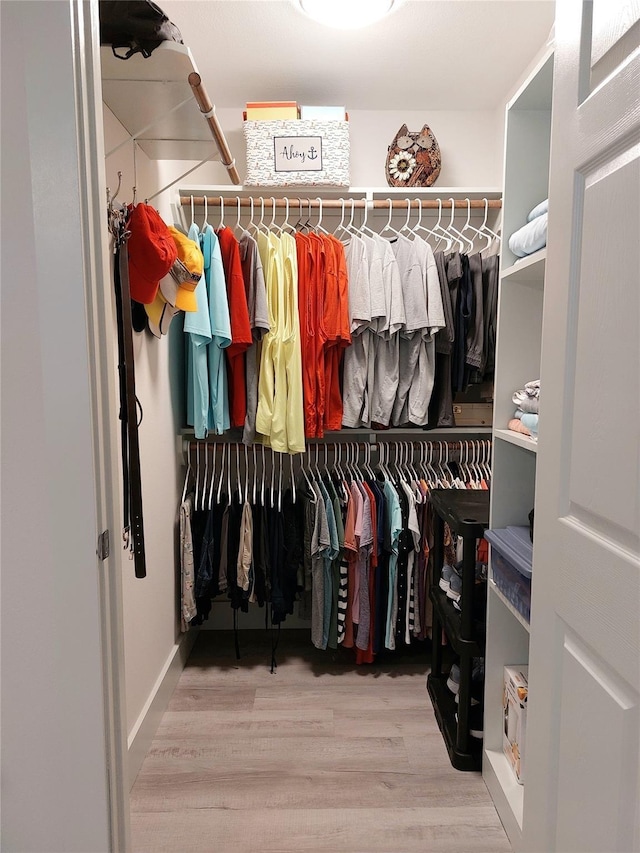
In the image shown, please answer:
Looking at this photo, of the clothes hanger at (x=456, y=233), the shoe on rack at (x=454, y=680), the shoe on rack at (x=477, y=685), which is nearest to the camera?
the shoe on rack at (x=477, y=685)

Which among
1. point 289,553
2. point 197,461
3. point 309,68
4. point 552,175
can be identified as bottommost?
point 289,553

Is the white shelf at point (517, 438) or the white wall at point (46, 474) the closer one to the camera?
the white wall at point (46, 474)

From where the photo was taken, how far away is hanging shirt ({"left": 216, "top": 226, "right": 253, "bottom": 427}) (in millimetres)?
2205

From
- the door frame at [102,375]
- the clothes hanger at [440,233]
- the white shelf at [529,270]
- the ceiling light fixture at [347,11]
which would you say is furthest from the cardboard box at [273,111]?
the door frame at [102,375]

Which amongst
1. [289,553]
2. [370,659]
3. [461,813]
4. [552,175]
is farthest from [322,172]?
[461,813]

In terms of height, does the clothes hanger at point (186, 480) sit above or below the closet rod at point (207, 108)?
below

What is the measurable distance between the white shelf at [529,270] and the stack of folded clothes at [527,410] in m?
0.31


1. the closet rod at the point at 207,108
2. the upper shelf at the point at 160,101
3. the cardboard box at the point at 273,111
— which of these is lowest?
the closet rod at the point at 207,108

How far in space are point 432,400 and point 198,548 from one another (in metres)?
1.28

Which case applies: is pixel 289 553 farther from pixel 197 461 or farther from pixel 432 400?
pixel 432 400

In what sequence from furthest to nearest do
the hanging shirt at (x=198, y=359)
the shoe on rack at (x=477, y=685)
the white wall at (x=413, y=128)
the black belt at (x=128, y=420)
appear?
the white wall at (x=413, y=128), the hanging shirt at (x=198, y=359), the shoe on rack at (x=477, y=685), the black belt at (x=128, y=420)

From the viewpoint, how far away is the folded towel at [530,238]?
135cm

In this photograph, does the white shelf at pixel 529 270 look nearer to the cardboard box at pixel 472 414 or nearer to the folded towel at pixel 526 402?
the folded towel at pixel 526 402

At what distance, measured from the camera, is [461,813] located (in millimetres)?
1615
